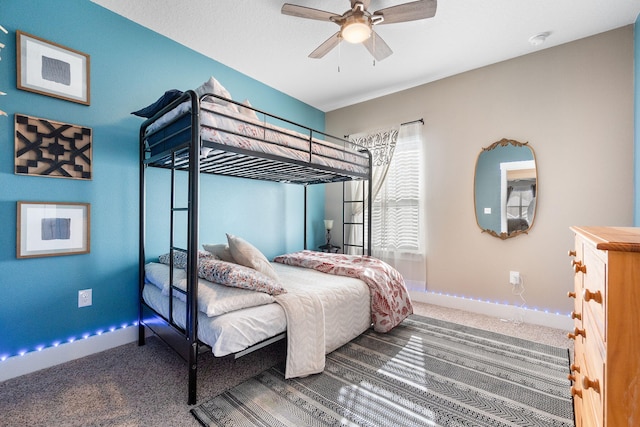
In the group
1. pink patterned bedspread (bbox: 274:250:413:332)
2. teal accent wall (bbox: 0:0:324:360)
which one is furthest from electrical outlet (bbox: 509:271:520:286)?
teal accent wall (bbox: 0:0:324:360)

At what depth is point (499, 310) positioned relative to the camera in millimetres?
3047

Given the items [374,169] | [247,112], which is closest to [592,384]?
[247,112]

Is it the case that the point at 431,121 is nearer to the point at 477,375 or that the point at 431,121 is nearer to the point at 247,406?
the point at 477,375

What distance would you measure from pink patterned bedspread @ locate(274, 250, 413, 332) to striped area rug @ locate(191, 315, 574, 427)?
8.7 inches

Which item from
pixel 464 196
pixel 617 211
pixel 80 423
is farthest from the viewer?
pixel 464 196

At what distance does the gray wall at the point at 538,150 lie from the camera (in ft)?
8.29

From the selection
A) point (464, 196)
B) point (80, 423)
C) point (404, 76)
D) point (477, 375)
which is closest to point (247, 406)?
point (80, 423)

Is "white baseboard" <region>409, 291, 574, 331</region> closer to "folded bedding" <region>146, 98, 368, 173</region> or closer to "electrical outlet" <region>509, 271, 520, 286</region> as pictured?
"electrical outlet" <region>509, 271, 520, 286</region>

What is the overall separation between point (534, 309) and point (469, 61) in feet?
8.60

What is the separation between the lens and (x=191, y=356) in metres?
→ 1.66

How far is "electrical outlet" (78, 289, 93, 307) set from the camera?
216 cm

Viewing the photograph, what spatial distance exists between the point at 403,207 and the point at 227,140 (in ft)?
8.28

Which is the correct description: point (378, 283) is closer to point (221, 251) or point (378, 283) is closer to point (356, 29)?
point (221, 251)

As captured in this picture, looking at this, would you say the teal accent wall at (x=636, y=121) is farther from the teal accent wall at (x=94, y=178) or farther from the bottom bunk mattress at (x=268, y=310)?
the teal accent wall at (x=94, y=178)
